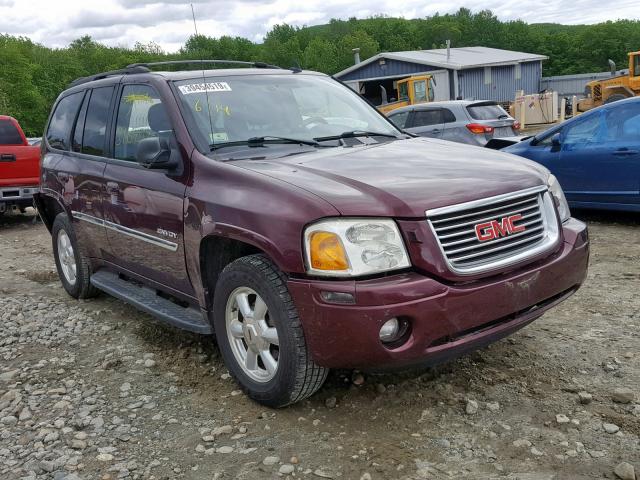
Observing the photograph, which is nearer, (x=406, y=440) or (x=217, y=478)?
(x=217, y=478)

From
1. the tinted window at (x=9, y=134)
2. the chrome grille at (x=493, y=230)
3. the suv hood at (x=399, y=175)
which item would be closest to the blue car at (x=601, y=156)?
the suv hood at (x=399, y=175)

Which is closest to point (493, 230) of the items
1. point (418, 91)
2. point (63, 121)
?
point (63, 121)

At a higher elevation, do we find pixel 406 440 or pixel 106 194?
pixel 106 194

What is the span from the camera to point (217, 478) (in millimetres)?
2848

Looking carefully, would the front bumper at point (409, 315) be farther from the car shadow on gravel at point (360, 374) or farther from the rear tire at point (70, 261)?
the rear tire at point (70, 261)

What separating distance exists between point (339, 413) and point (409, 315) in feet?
2.69

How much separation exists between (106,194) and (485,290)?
2.86 m

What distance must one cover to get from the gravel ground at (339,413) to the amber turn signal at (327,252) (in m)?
0.86

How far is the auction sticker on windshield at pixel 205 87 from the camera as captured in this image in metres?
Result: 4.13

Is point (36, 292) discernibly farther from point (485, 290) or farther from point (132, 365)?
point (485, 290)

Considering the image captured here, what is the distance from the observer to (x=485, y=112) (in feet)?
43.0

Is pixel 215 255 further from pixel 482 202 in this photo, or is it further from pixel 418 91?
pixel 418 91

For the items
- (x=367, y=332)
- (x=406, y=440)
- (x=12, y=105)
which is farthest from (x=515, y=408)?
(x=12, y=105)

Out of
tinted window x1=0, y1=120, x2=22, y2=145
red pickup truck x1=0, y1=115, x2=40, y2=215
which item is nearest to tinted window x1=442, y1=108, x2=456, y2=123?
red pickup truck x1=0, y1=115, x2=40, y2=215
